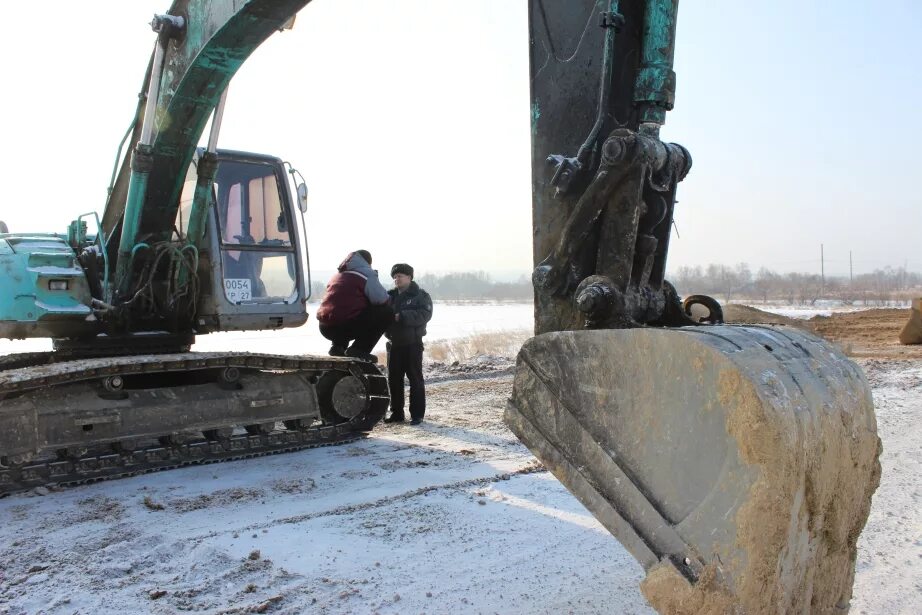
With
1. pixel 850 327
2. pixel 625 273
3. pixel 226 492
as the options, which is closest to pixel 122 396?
pixel 226 492

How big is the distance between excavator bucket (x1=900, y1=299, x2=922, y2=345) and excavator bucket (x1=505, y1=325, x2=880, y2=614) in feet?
50.8

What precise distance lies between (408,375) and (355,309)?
0.80 m

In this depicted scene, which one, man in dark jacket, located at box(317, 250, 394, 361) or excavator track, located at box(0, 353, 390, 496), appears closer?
excavator track, located at box(0, 353, 390, 496)

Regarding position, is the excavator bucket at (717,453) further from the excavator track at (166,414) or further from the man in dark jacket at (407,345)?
the man in dark jacket at (407,345)

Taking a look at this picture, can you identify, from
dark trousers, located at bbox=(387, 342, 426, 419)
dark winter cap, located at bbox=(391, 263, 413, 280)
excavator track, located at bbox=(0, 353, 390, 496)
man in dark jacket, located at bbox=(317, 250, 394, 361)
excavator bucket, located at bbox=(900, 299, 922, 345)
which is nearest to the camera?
excavator track, located at bbox=(0, 353, 390, 496)

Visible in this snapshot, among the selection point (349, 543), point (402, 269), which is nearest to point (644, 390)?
point (349, 543)

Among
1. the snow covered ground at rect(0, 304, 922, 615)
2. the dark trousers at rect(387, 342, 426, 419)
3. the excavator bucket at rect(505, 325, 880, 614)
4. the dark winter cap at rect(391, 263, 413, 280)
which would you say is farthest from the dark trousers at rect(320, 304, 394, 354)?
the excavator bucket at rect(505, 325, 880, 614)

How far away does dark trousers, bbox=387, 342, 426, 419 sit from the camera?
718 cm

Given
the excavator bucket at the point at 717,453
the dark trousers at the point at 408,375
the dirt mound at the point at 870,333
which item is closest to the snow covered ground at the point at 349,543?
the excavator bucket at the point at 717,453

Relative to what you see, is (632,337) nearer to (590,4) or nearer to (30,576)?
(590,4)

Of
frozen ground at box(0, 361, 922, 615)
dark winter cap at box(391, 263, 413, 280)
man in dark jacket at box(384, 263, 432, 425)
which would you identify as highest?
dark winter cap at box(391, 263, 413, 280)

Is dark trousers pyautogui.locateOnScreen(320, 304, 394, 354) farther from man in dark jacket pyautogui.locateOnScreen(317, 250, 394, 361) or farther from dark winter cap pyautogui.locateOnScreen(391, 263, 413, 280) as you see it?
dark winter cap pyautogui.locateOnScreen(391, 263, 413, 280)

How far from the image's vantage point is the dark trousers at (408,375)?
7.18m

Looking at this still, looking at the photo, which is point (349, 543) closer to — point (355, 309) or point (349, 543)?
point (349, 543)
